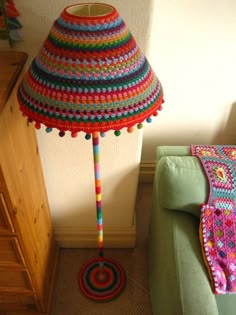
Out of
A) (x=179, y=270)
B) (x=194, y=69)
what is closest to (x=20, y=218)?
(x=179, y=270)

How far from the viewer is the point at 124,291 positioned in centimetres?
149

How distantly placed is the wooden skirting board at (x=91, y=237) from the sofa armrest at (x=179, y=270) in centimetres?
34

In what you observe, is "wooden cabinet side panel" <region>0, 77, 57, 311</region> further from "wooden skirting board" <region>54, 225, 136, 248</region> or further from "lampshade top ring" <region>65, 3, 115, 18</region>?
"lampshade top ring" <region>65, 3, 115, 18</region>

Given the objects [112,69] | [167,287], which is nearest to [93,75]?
[112,69]

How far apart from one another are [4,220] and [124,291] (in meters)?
0.82

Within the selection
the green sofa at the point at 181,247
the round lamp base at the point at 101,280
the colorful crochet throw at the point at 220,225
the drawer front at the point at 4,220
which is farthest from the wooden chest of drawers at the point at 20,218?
the colorful crochet throw at the point at 220,225

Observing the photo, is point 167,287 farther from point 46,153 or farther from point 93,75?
point 93,75

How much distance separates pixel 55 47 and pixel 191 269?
787 mm

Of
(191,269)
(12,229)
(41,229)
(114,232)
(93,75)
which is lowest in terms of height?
(114,232)

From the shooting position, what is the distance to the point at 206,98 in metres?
1.59

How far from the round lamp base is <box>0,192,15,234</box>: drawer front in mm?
583

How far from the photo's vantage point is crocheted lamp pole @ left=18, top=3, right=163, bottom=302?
0.64 meters

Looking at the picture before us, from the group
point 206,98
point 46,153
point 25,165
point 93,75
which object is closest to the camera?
point 93,75

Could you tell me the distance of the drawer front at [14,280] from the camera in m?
1.15
